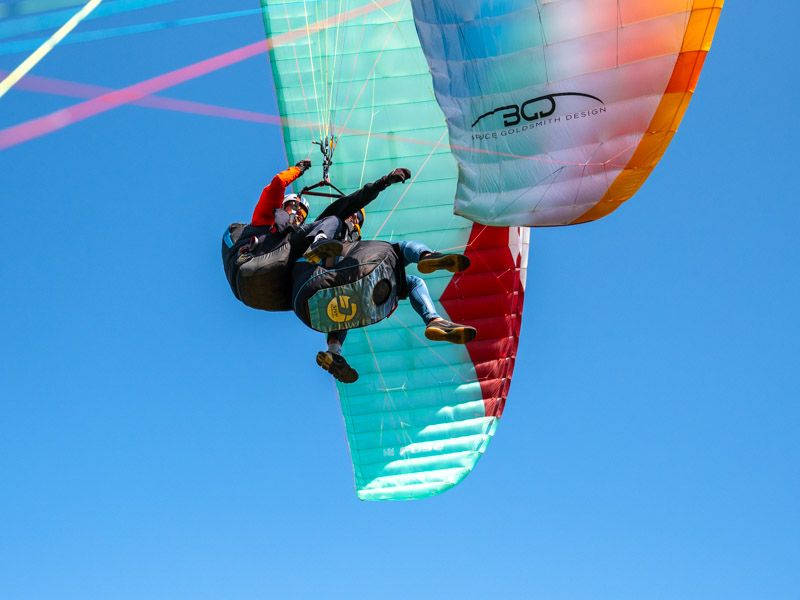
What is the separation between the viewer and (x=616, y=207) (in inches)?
261

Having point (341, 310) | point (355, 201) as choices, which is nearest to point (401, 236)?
point (355, 201)

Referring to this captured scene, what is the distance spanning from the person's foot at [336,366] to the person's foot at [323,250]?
2.22 ft

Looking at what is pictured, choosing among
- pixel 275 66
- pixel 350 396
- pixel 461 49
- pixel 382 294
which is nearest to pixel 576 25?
pixel 461 49

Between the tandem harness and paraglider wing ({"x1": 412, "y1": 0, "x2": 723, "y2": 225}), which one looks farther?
the tandem harness

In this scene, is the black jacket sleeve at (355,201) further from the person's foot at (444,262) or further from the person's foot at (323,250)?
the person's foot at (444,262)

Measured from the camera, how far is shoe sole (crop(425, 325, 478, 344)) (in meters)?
6.02

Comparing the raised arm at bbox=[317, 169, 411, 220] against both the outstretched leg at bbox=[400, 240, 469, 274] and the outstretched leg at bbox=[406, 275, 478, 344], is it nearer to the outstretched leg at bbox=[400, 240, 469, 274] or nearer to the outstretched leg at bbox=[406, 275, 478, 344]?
the outstretched leg at bbox=[400, 240, 469, 274]

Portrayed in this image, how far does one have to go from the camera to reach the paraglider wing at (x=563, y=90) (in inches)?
242

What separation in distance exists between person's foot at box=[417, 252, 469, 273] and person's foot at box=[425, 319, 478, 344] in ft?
1.12

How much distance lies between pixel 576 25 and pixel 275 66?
3.47 metres

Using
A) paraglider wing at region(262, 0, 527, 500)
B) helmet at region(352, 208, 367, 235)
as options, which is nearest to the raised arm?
helmet at region(352, 208, 367, 235)

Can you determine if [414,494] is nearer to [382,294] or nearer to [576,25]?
[382,294]

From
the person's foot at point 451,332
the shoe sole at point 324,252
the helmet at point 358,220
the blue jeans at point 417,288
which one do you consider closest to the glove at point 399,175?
the blue jeans at point 417,288

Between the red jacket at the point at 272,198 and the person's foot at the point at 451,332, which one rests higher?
the red jacket at the point at 272,198
